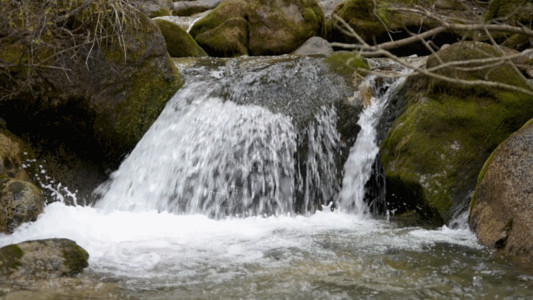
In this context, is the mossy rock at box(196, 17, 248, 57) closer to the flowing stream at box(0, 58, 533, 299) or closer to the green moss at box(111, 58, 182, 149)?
the flowing stream at box(0, 58, 533, 299)

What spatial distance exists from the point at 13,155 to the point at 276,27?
7440mm

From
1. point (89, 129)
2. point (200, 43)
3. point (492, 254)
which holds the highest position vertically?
point (200, 43)

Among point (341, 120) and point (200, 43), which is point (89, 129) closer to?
point (341, 120)

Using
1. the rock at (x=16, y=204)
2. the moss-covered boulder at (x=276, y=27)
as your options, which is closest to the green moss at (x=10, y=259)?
the rock at (x=16, y=204)

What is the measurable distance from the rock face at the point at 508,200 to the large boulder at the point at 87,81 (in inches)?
190

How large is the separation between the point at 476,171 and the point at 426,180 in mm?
611

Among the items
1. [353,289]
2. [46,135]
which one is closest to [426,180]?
[353,289]

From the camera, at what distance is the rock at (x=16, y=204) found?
5.25m

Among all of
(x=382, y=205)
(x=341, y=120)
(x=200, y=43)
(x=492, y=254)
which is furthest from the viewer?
(x=200, y=43)

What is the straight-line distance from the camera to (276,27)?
12430 mm

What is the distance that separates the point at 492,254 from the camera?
15.1ft

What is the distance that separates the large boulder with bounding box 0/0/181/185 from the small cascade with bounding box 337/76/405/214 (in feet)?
10.1

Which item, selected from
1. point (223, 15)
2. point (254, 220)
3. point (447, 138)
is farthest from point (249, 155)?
point (223, 15)

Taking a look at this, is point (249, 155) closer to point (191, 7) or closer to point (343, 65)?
point (343, 65)
